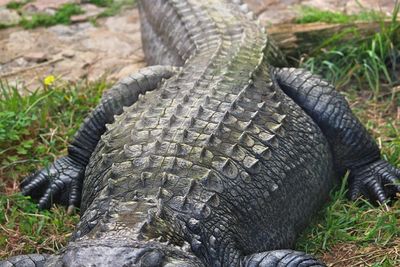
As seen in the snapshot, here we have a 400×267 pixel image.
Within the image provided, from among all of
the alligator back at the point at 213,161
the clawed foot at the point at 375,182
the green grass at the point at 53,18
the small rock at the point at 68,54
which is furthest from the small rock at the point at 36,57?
the clawed foot at the point at 375,182

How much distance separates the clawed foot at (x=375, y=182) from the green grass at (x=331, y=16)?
5.76 ft

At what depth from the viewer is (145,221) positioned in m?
3.09

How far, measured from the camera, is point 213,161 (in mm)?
3703

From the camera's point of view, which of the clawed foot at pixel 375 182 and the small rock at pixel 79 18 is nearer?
the clawed foot at pixel 375 182

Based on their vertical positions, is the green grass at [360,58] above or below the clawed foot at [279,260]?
below

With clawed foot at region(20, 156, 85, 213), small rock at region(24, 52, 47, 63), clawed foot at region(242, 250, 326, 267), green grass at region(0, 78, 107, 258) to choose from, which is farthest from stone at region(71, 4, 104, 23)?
clawed foot at region(242, 250, 326, 267)

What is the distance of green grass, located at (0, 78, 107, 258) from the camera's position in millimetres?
4277

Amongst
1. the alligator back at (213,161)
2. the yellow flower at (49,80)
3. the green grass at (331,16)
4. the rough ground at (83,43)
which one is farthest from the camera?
the green grass at (331,16)

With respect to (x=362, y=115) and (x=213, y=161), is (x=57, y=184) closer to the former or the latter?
(x=213, y=161)

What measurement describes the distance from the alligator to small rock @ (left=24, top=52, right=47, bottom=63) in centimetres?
110

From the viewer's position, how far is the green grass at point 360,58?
5734 millimetres

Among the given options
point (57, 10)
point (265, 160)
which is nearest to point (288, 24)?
point (57, 10)

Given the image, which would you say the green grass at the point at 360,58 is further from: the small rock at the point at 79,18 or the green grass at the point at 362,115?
the small rock at the point at 79,18

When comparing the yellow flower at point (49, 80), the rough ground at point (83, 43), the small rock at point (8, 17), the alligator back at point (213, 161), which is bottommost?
the rough ground at point (83, 43)
